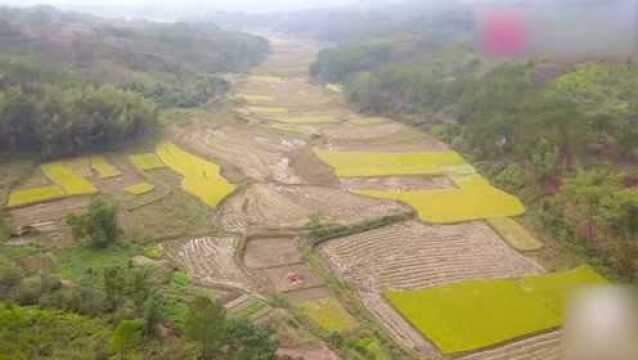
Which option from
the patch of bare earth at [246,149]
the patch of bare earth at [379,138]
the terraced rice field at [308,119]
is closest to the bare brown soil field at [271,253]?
the patch of bare earth at [246,149]

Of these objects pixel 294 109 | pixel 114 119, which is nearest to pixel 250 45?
pixel 294 109

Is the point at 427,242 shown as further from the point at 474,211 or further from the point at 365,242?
the point at 474,211

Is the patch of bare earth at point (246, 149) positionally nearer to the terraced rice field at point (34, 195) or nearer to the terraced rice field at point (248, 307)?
the terraced rice field at point (34, 195)

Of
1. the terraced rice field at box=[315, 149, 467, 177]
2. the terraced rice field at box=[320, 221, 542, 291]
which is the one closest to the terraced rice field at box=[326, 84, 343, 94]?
the terraced rice field at box=[315, 149, 467, 177]

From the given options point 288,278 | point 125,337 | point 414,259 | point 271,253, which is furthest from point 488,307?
point 125,337

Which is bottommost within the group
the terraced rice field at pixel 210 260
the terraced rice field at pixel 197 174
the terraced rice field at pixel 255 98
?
the terraced rice field at pixel 255 98

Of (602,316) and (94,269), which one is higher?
(602,316)

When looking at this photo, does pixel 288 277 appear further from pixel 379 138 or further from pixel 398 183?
pixel 379 138
